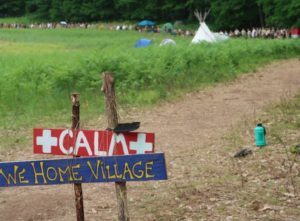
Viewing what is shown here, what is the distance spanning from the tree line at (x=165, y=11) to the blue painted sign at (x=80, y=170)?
1636 inches

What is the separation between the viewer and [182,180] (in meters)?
7.00

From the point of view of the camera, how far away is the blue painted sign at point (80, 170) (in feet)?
13.4

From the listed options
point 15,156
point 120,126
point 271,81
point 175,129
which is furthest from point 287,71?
point 120,126

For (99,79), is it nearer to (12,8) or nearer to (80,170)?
(80,170)

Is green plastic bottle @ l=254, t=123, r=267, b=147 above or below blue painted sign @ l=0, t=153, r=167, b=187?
below

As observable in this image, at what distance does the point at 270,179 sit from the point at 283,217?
1182mm

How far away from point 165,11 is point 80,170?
70230 mm

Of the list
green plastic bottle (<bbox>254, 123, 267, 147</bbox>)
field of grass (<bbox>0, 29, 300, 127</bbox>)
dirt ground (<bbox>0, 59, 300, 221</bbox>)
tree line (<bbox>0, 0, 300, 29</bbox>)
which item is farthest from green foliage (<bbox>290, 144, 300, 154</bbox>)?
tree line (<bbox>0, 0, 300, 29</bbox>)

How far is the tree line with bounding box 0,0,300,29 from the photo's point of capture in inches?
1890

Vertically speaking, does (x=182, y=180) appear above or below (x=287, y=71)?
below

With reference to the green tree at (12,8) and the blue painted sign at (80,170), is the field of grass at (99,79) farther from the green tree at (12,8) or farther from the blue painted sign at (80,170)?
the green tree at (12,8)

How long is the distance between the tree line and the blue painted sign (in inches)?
1636

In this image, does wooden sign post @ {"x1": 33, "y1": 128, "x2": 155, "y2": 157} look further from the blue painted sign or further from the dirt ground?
the dirt ground

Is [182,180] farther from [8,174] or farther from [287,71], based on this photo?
[287,71]
